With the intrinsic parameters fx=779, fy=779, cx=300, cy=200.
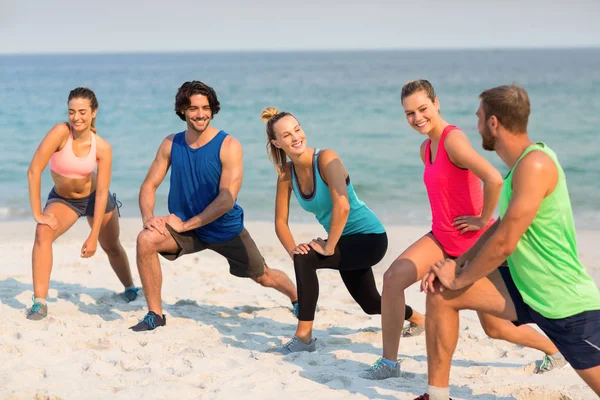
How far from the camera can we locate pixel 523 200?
10.8 ft

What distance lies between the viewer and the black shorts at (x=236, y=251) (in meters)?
5.73

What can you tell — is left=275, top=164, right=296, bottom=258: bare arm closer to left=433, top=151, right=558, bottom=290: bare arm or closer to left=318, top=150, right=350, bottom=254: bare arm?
left=318, top=150, right=350, bottom=254: bare arm

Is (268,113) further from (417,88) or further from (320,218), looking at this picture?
(417,88)

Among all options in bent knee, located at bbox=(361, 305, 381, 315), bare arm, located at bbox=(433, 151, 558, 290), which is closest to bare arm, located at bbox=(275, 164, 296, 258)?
bent knee, located at bbox=(361, 305, 381, 315)

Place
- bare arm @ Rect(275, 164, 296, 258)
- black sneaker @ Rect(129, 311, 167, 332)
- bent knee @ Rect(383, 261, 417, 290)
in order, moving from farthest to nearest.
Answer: black sneaker @ Rect(129, 311, 167, 332) < bare arm @ Rect(275, 164, 296, 258) < bent knee @ Rect(383, 261, 417, 290)

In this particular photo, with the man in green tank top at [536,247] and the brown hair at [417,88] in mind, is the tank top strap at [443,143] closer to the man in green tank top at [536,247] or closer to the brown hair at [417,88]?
the brown hair at [417,88]

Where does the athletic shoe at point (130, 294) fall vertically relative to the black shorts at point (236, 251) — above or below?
below

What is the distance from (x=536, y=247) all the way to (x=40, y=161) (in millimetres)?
3785

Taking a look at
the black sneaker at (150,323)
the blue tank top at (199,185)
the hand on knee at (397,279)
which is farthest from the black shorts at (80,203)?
the hand on knee at (397,279)

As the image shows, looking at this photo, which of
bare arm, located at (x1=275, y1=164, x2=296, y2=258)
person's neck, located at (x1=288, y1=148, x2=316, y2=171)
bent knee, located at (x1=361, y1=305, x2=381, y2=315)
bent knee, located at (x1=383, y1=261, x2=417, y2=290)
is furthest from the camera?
bent knee, located at (x1=361, y1=305, x2=381, y2=315)

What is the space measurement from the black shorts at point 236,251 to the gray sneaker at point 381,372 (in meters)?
1.58

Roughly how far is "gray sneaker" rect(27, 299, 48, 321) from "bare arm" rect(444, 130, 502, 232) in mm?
3156

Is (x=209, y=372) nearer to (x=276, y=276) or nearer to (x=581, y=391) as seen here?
(x=276, y=276)

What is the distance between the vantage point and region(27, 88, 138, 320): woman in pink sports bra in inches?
227
